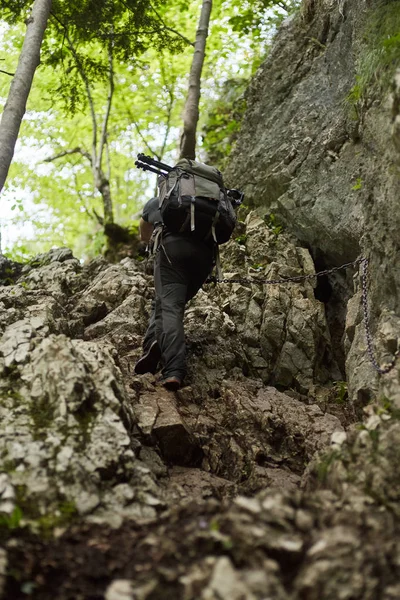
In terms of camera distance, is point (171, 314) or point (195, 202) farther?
point (171, 314)

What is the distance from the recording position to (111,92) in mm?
14570

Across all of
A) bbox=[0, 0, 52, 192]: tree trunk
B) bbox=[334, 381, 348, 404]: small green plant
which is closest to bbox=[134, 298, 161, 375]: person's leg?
bbox=[334, 381, 348, 404]: small green plant

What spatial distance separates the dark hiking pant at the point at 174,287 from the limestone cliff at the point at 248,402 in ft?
1.61

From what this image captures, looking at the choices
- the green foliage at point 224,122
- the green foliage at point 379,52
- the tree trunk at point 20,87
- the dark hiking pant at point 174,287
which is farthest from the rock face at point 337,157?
the tree trunk at point 20,87

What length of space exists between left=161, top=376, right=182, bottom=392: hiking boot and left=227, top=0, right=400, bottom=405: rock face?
2.19 meters

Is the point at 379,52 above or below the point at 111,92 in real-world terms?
below

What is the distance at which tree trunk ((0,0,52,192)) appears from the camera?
764 cm

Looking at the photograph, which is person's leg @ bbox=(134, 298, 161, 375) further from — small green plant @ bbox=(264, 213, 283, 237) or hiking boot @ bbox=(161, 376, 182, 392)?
small green plant @ bbox=(264, 213, 283, 237)

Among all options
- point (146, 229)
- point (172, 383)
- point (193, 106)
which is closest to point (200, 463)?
point (172, 383)

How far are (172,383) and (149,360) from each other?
780 mm

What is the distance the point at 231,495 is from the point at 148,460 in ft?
2.99

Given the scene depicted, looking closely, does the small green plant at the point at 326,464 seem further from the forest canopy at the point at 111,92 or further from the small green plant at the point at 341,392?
the forest canopy at the point at 111,92

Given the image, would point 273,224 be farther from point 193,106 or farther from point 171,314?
point 171,314

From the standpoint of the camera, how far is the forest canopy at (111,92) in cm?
1222
